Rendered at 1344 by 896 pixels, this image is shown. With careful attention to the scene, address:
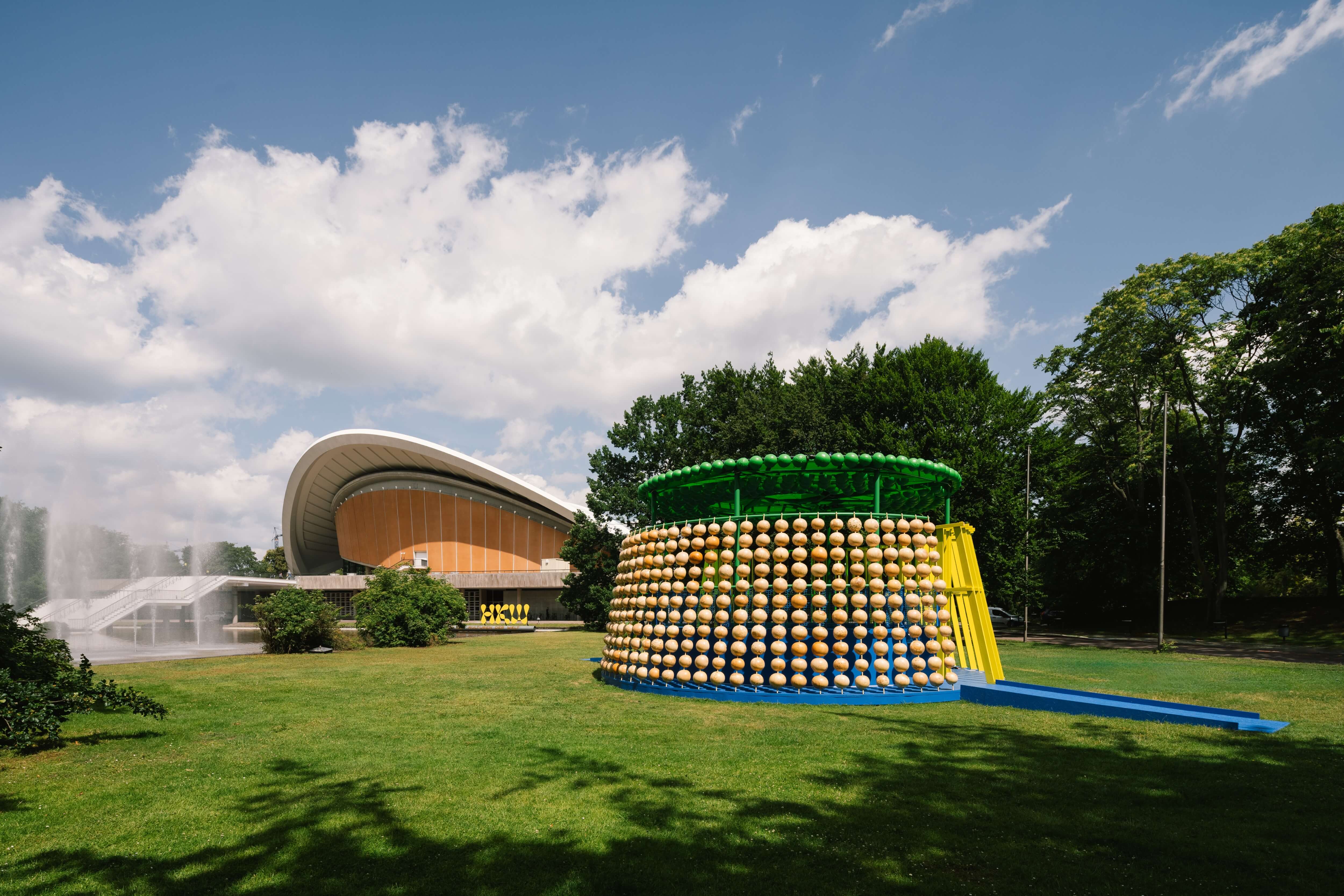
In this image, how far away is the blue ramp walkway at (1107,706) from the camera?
8.28 m

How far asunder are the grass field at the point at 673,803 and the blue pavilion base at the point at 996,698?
36 centimetres

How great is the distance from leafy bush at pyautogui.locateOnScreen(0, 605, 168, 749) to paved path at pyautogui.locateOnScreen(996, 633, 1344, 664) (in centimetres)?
2426

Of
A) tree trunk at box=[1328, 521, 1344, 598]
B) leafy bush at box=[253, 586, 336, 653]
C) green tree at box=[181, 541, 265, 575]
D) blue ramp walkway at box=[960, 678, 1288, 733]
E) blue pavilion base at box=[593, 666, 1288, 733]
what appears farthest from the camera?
green tree at box=[181, 541, 265, 575]

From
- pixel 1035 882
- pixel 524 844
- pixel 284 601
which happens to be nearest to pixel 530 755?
pixel 524 844

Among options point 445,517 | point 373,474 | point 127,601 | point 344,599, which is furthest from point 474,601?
point 127,601

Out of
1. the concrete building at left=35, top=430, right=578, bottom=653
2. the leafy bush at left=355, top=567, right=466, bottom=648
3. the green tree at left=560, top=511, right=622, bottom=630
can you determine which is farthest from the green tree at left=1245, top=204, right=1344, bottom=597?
the concrete building at left=35, top=430, right=578, bottom=653

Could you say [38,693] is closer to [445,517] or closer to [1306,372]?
[1306,372]

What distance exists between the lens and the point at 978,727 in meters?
8.47

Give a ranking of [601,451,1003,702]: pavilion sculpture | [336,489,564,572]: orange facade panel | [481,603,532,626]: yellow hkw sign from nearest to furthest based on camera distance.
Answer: [601,451,1003,702]: pavilion sculpture < [481,603,532,626]: yellow hkw sign < [336,489,564,572]: orange facade panel

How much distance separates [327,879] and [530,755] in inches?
A: 118

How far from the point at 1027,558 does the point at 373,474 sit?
44.5m

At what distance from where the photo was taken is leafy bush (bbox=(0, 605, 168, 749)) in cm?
714

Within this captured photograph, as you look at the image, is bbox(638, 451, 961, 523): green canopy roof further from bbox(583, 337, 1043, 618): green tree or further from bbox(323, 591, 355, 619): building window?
bbox(323, 591, 355, 619): building window

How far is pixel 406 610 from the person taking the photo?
2498 centimetres
